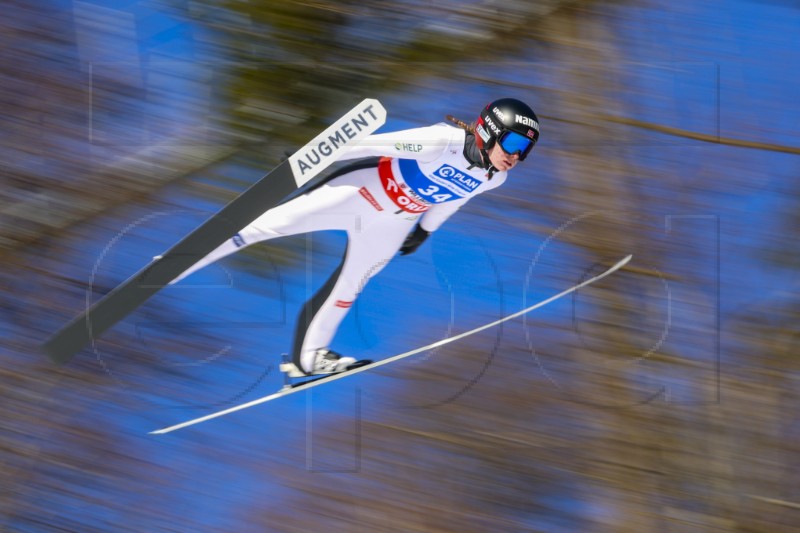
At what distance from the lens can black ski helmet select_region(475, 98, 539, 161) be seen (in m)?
3.78

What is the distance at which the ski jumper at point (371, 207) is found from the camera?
3.81m

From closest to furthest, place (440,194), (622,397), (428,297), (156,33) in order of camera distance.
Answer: (440,194), (428,297), (622,397), (156,33)

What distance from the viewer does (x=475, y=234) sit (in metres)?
4.75

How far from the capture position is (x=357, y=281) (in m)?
4.13

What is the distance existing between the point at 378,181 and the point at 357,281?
373 mm

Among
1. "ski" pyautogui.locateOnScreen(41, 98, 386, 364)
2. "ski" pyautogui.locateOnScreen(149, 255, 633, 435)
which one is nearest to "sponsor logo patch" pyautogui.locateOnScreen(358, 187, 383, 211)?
"ski" pyautogui.locateOnScreen(41, 98, 386, 364)

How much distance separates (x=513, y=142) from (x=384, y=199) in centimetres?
48

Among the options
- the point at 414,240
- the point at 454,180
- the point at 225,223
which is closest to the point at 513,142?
the point at 454,180

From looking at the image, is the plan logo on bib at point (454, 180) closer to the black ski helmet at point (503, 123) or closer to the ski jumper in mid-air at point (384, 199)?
the ski jumper in mid-air at point (384, 199)

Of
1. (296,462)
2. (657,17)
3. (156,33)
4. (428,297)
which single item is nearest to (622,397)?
(428,297)

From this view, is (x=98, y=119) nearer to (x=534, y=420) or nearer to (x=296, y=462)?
(x=296, y=462)

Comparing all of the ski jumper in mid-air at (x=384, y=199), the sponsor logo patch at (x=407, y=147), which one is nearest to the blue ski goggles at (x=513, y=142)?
the ski jumper in mid-air at (x=384, y=199)

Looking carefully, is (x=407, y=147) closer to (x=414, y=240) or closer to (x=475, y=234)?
(x=414, y=240)

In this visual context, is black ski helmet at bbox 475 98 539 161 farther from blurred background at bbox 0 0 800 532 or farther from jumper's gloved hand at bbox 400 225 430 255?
blurred background at bbox 0 0 800 532
